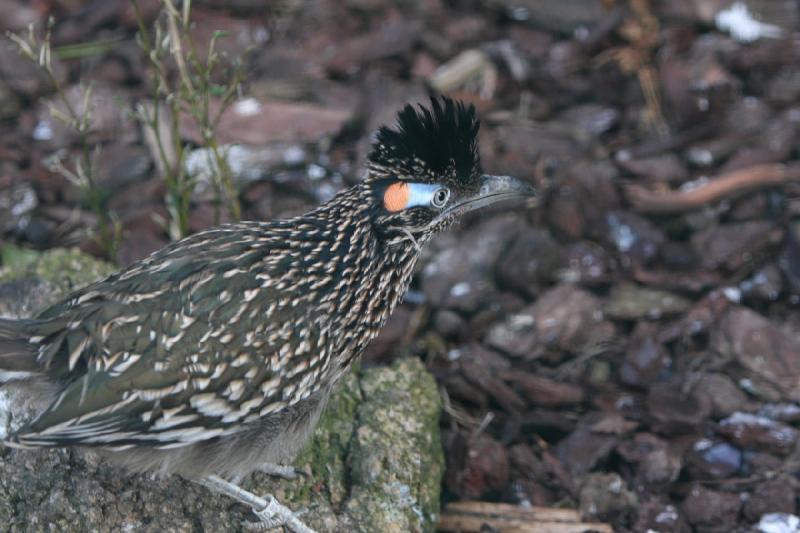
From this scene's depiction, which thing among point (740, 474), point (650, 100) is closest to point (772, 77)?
point (650, 100)

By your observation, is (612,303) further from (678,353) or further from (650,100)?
(650,100)

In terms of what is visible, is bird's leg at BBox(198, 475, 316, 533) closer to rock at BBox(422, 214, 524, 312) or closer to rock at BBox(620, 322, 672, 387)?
rock at BBox(422, 214, 524, 312)

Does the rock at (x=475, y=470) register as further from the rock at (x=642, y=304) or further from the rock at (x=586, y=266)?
the rock at (x=586, y=266)

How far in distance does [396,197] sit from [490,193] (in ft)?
1.44

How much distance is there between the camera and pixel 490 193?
15.0 ft

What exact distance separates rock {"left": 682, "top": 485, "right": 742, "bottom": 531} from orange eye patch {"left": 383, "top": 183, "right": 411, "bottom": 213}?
6.36 ft

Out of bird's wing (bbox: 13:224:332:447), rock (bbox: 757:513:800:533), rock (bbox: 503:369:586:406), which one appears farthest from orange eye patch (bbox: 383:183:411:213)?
rock (bbox: 757:513:800:533)

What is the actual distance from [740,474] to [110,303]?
9.89 feet

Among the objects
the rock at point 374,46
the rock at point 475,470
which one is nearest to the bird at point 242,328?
the rock at point 475,470

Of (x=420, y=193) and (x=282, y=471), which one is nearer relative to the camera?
(x=420, y=193)

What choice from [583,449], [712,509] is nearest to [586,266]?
[583,449]

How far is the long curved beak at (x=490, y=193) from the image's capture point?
4.55m

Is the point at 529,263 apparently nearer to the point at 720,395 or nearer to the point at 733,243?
the point at 733,243

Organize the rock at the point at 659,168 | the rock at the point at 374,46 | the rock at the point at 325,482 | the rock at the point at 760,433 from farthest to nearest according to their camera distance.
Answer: the rock at the point at 374,46 < the rock at the point at 659,168 < the rock at the point at 760,433 < the rock at the point at 325,482
